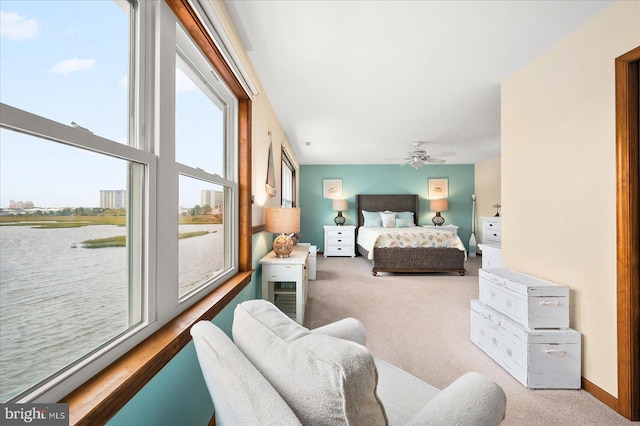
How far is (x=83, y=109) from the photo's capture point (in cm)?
75

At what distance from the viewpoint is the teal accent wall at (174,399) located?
30.3 inches

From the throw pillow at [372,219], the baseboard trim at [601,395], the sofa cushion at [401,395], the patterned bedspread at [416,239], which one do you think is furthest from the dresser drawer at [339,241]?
the sofa cushion at [401,395]

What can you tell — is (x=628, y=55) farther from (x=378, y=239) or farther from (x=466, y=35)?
(x=378, y=239)

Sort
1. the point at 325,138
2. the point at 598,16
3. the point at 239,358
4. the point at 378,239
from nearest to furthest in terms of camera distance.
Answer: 1. the point at 239,358
2. the point at 598,16
3. the point at 325,138
4. the point at 378,239

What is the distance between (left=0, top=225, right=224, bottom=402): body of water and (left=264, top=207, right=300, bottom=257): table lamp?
160 centimetres

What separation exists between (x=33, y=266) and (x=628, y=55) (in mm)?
2794

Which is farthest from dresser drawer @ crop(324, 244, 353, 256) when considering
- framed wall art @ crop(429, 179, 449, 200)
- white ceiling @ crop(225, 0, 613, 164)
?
white ceiling @ crop(225, 0, 613, 164)

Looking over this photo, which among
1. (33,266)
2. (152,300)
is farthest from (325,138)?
(33,266)

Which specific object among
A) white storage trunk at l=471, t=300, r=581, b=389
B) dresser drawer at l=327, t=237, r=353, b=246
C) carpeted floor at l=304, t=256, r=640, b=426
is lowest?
carpeted floor at l=304, t=256, r=640, b=426

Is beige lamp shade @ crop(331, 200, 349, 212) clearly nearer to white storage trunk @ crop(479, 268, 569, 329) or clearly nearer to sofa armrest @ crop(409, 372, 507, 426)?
white storage trunk @ crop(479, 268, 569, 329)

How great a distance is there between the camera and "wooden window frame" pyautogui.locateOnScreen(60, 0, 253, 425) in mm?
640

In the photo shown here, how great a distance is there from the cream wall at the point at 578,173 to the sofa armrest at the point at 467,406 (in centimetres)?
144

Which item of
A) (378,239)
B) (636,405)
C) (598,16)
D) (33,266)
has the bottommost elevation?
(636,405)

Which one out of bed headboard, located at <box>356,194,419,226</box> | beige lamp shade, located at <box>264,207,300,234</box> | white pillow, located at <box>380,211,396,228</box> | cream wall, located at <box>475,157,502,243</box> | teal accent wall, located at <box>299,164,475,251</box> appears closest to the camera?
beige lamp shade, located at <box>264,207,300,234</box>
